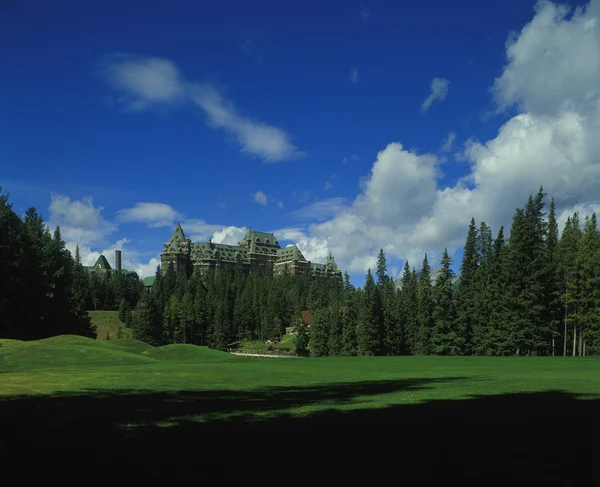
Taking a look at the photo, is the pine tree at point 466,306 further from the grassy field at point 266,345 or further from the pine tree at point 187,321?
the pine tree at point 187,321

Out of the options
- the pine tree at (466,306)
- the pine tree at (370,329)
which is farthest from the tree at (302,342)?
the pine tree at (466,306)

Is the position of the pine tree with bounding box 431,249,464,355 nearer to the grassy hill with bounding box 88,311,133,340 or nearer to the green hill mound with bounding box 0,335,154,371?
the green hill mound with bounding box 0,335,154,371

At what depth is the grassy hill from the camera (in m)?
131

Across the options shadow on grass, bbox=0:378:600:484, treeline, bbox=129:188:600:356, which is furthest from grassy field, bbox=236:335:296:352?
shadow on grass, bbox=0:378:600:484

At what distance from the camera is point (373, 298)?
85.4 meters

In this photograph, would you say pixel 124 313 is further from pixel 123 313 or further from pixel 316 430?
pixel 316 430

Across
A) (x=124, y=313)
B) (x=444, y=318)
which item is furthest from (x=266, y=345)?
(x=444, y=318)

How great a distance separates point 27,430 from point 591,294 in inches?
2558

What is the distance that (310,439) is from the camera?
9430 millimetres

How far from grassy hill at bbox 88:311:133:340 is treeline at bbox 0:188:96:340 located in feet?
164

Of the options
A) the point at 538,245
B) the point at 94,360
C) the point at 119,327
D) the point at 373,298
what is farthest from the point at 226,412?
the point at 119,327

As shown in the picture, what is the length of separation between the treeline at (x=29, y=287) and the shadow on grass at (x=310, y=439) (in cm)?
5579

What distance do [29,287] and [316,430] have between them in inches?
2629

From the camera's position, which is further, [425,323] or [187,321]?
[187,321]
